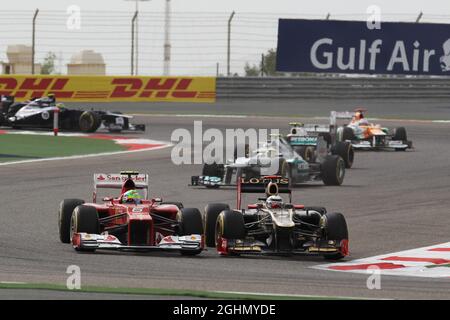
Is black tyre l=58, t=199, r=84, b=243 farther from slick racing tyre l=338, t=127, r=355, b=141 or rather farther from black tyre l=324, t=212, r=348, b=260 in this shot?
slick racing tyre l=338, t=127, r=355, b=141

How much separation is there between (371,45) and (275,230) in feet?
111

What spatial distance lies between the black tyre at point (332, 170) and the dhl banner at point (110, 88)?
80.1 ft

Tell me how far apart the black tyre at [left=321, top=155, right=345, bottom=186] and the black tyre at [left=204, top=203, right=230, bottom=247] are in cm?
971

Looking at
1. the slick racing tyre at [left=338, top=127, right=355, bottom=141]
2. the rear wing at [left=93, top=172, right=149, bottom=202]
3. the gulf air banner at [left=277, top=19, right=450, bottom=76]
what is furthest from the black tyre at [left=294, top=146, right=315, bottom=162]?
the gulf air banner at [left=277, top=19, right=450, bottom=76]

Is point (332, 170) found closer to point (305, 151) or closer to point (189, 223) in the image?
point (305, 151)

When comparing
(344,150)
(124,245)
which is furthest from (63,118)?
(124,245)

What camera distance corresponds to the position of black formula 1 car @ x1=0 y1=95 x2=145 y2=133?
40.1 meters

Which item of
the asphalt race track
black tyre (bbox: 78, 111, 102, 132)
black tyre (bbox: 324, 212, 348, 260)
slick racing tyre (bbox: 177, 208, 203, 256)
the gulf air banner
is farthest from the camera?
the gulf air banner

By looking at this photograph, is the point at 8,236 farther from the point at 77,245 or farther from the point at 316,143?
the point at 316,143

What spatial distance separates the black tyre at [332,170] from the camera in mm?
26236

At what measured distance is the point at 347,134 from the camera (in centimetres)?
3512

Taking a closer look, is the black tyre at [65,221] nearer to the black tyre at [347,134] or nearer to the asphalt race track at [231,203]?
the asphalt race track at [231,203]
